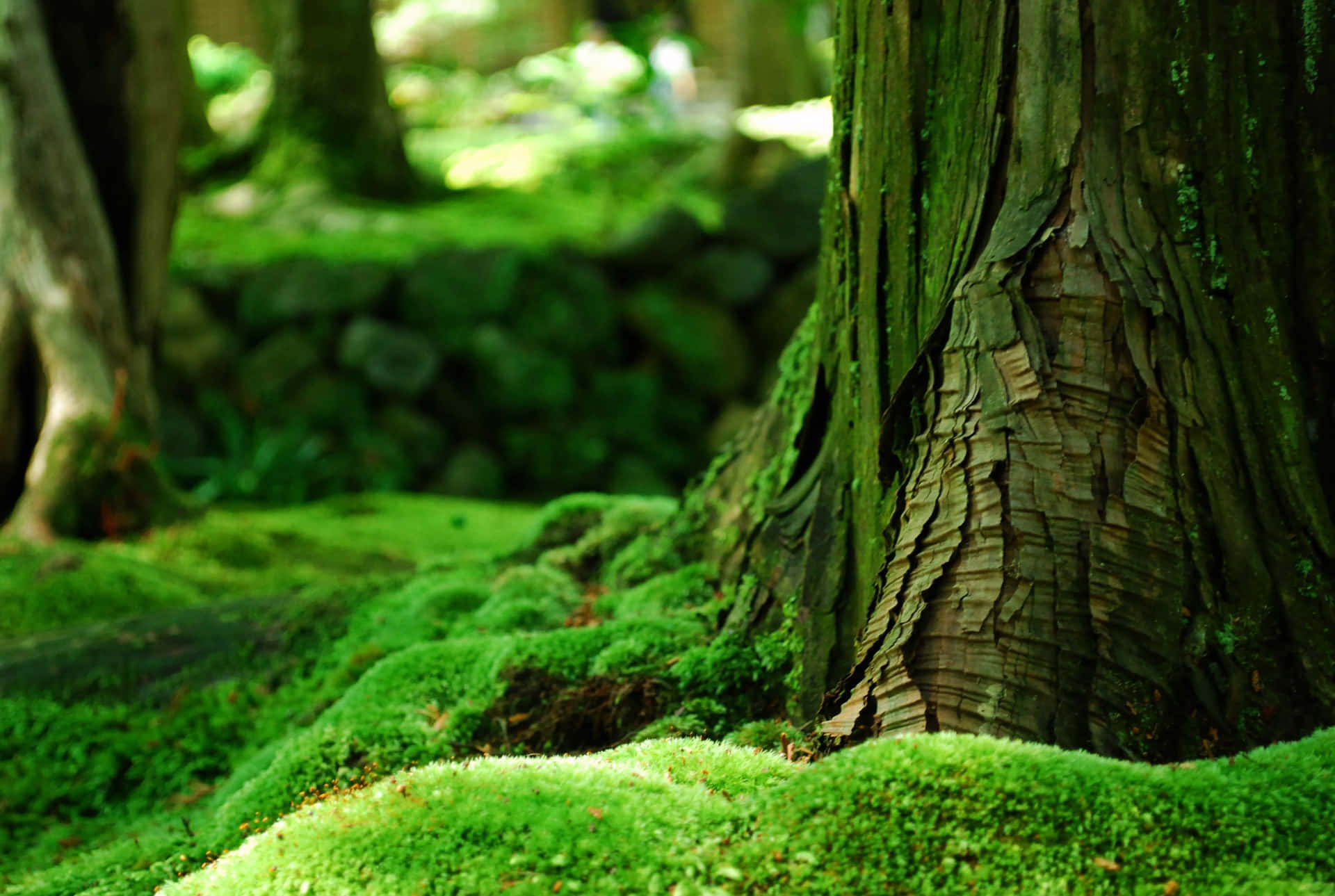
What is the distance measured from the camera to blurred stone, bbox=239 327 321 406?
25.1 feet

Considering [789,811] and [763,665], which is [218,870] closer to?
[789,811]

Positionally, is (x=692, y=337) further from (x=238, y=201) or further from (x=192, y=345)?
(x=238, y=201)

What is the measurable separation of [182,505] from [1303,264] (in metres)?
5.18

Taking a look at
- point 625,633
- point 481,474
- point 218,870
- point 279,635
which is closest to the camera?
point 218,870

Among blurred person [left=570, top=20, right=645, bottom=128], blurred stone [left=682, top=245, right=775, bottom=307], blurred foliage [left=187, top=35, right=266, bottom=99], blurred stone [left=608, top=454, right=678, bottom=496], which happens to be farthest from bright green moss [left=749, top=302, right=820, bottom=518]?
blurred foliage [left=187, top=35, right=266, bottom=99]

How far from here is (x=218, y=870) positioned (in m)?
1.79

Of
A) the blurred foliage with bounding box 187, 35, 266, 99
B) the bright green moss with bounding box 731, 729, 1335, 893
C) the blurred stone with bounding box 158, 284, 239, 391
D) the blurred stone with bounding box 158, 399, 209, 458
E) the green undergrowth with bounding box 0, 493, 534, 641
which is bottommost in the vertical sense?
the green undergrowth with bounding box 0, 493, 534, 641

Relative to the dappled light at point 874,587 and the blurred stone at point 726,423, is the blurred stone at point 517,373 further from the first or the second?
the dappled light at point 874,587

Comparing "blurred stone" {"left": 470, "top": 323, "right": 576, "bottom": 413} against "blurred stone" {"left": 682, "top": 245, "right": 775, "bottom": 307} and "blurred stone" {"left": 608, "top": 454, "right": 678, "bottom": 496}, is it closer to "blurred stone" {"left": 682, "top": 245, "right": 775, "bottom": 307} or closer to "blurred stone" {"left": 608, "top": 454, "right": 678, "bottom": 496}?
"blurred stone" {"left": 608, "top": 454, "right": 678, "bottom": 496}

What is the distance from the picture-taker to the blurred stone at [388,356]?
780 centimetres

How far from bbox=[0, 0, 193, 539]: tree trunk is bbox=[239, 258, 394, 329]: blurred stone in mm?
1836

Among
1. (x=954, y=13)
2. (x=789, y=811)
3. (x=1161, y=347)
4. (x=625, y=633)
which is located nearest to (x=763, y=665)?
(x=625, y=633)

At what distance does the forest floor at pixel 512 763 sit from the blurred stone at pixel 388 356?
275 centimetres

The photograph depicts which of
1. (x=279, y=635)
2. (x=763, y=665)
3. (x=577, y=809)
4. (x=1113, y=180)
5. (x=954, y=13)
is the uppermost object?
(x=954, y=13)
